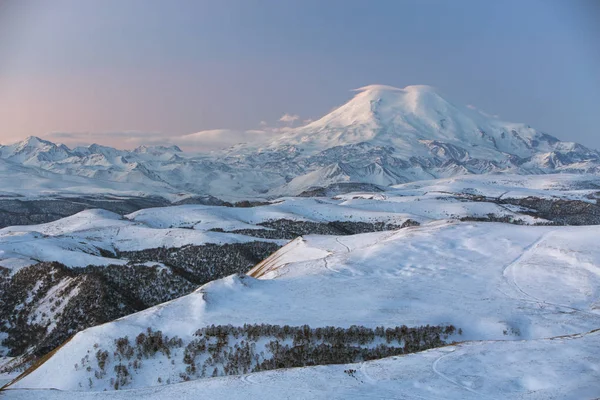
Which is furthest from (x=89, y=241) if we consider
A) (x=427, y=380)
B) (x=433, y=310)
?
(x=427, y=380)

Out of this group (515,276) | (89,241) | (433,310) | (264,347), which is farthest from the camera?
(89,241)

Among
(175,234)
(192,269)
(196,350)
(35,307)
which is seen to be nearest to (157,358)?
(196,350)

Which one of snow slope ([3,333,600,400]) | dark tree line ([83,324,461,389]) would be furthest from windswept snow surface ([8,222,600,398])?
dark tree line ([83,324,461,389])

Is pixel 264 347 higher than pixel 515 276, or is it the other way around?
pixel 515 276

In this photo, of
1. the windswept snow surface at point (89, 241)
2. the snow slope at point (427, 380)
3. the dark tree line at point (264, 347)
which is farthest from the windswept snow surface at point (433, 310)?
the windswept snow surface at point (89, 241)

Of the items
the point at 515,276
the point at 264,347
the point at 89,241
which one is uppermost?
the point at 515,276

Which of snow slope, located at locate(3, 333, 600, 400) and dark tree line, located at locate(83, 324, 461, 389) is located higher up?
snow slope, located at locate(3, 333, 600, 400)

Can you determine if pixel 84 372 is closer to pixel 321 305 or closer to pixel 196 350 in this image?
pixel 196 350

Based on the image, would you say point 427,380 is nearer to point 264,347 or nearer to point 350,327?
point 350,327

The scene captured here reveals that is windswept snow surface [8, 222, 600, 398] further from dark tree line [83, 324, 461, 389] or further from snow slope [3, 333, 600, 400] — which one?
dark tree line [83, 324, 461, 389]
